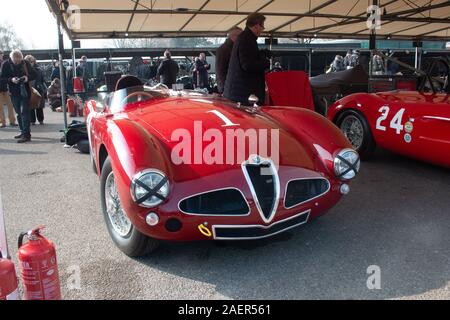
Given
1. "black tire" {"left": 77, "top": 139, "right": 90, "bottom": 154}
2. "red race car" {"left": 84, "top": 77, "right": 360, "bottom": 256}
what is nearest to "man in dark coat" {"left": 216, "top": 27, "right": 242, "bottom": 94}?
"red race car" {"left": 84, "top": 77, "right": 360, "bottom": 256}

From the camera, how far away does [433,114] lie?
14.6ft

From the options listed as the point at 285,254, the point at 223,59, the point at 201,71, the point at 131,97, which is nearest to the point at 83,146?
the point at 223,59

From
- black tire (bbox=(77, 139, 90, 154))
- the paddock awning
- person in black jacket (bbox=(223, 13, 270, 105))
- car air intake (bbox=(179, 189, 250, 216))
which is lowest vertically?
black tire (bbox=(77, 139, 90, 154))

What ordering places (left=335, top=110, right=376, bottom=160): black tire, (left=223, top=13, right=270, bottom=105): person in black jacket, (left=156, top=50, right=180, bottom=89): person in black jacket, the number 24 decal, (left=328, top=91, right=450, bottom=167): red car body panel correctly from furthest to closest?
(left=156, top=50, right=180, bottom=89): person in black jacket < (left=335, top=110, right=376, bottom=160): black tire < the number 24 decal < (left=223, top=13, right=270, bottom=105): person in black jacket < (left=328, top=91, right=450, bottom=167): red car body panel

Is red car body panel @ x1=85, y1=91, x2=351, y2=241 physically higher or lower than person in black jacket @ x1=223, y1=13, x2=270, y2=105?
lower

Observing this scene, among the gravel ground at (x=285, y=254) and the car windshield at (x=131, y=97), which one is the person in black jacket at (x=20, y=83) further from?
the car windshield at (x=131, y=97)

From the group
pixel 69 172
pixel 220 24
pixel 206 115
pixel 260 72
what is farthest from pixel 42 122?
pixel 206 115

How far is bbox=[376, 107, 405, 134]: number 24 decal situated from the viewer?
15.8ft

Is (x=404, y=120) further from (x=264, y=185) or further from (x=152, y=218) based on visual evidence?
(x=152, y=218)

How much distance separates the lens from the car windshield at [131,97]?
4121mm

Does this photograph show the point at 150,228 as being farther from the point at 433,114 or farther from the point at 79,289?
the point at 433,114

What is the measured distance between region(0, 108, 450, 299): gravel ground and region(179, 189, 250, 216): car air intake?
1.06 ft

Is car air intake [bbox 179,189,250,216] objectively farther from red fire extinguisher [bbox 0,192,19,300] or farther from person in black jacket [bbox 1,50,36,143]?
person in black jacket [bbox 1,50,36,143]

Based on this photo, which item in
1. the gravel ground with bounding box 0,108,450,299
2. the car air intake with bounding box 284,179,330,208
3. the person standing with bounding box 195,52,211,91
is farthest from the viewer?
the person standing with bounding box 195,52,211,91
